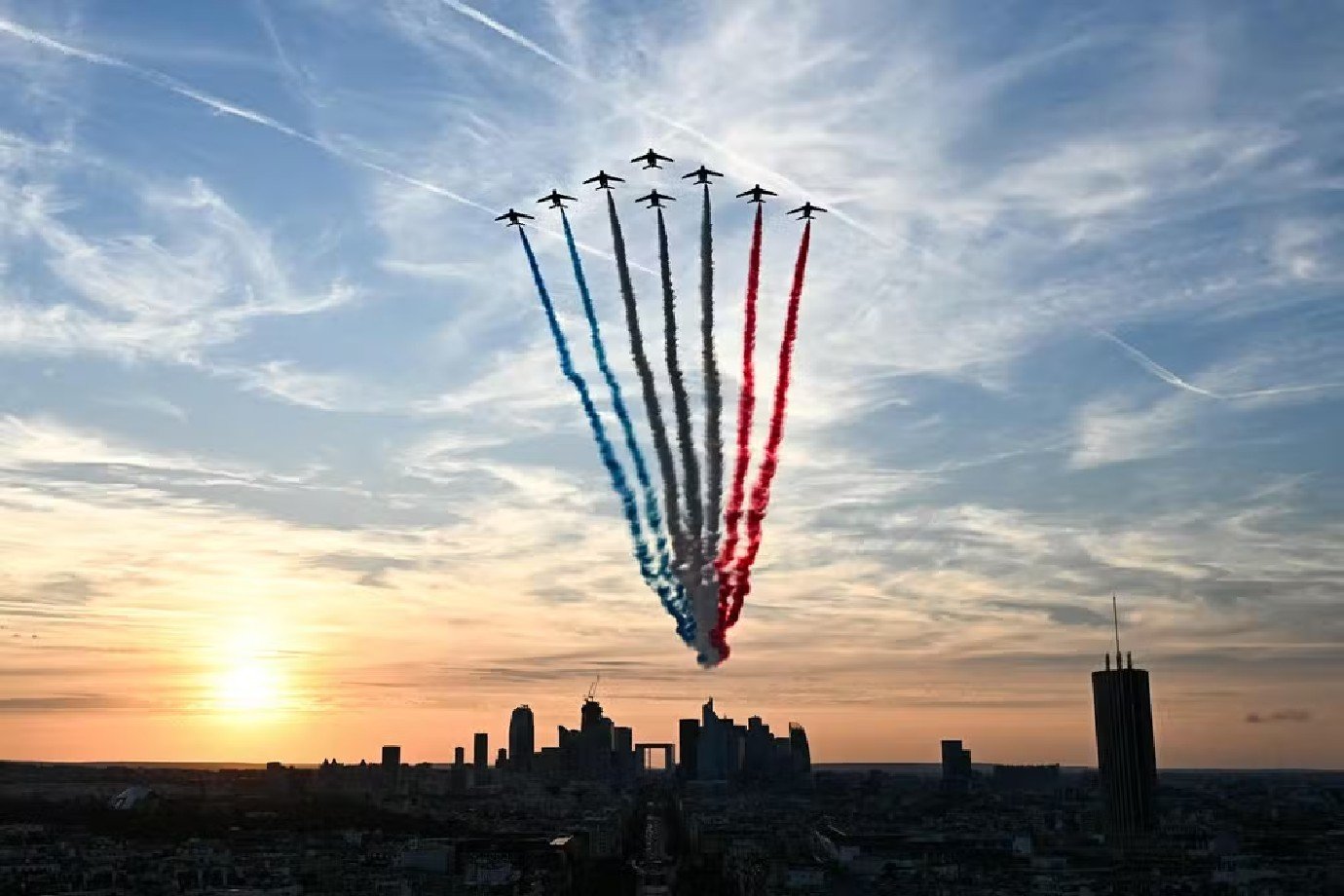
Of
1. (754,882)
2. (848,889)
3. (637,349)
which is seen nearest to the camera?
(637,349)

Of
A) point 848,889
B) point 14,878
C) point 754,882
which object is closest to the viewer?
point 14,878

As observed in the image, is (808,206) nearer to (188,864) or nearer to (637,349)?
(637,349)

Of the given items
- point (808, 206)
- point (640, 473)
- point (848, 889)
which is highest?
point (808, 206)

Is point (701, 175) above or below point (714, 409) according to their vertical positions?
above

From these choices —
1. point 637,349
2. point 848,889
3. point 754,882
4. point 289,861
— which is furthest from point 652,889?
point 637,349

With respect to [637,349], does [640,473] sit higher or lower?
lower

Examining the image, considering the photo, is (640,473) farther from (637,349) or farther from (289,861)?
(289,861)

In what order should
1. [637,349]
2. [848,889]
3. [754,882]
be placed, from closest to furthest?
[637,349]
[754,882]
[848,889]

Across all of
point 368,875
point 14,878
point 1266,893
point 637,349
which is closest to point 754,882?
point 368,875

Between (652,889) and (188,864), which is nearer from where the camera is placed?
(652,889)
